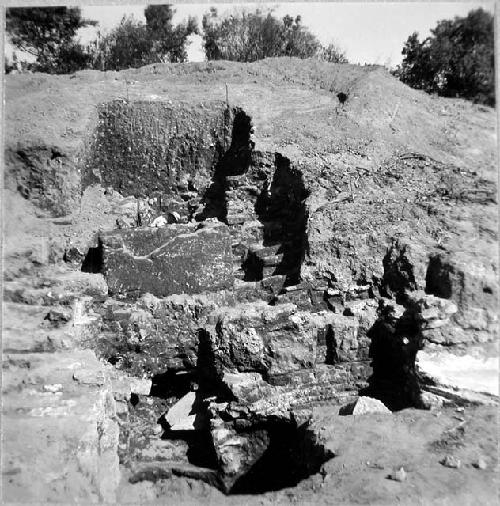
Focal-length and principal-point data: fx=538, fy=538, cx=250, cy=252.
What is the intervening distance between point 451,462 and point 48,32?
7104 mm

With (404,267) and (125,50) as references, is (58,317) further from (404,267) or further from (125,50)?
(125,50)

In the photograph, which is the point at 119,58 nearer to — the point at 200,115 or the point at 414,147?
the point at 200,115

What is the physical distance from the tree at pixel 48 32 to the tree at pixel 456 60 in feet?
13.5

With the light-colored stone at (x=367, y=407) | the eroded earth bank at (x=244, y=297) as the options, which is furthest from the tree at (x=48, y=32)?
the light-colored stone at (x=367, y=407)

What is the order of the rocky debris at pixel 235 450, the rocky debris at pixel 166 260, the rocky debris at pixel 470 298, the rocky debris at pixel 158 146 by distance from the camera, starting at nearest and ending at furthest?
1. the rocky debris at pixel 235 450
2. the rocky debris at pixel 470 298
3. the rocky debris at pixel 166 260
4. the rocky debris at pixel 158 146

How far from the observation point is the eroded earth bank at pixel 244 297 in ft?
17.2

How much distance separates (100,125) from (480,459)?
862 cm

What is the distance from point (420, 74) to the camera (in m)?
12.4

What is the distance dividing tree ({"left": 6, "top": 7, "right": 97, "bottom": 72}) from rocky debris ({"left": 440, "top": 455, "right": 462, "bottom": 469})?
223 inches

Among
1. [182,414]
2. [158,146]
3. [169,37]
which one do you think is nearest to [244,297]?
[182,414]

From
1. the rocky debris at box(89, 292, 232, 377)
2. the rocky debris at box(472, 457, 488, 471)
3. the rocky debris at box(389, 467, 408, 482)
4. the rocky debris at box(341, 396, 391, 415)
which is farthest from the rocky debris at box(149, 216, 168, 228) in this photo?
the rocky debris at box(472, 457, 488, 471)

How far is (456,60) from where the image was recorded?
9.17 meters

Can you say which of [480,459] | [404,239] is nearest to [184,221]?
[404,239]

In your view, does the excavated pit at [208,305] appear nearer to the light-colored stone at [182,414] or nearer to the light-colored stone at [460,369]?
the light-colored stone at [182,414]
